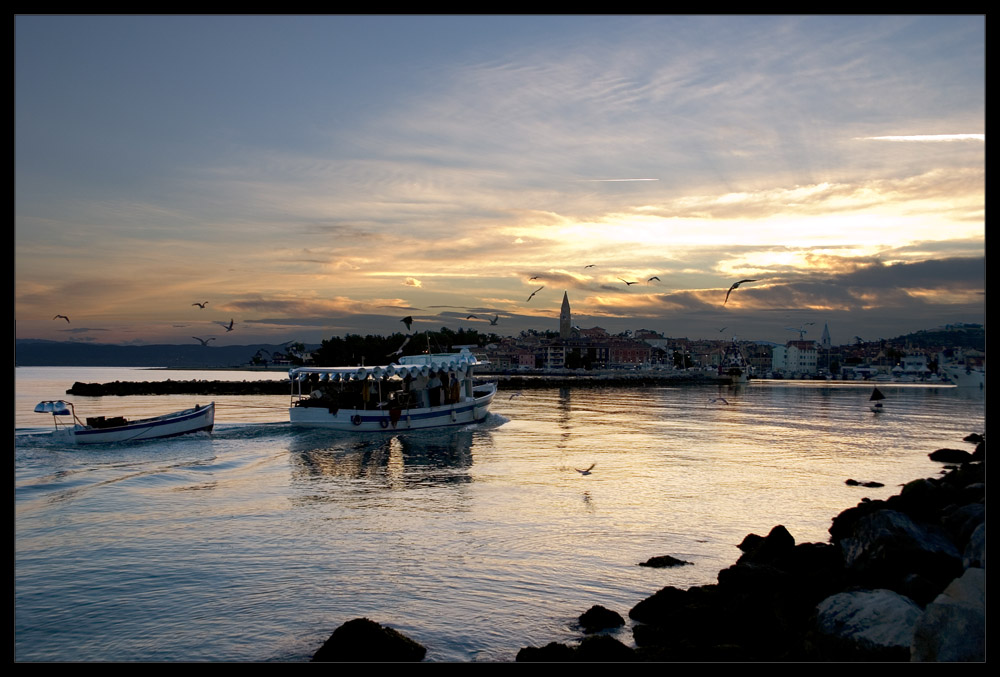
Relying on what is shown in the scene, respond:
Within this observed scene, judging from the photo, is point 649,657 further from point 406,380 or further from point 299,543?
point 406,380

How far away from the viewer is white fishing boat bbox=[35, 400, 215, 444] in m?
26.6

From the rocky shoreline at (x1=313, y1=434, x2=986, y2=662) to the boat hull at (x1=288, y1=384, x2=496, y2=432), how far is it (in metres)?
22.0

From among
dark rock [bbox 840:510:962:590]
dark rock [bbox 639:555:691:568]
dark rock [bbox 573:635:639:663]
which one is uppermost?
dark rock [bbox 840:510:962:590]

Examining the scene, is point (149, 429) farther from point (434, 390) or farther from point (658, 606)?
point (658, 606)

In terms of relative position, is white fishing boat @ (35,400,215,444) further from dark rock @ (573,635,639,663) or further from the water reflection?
dark rock @ (573,635,639,663)

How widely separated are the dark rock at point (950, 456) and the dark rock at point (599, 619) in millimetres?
19210

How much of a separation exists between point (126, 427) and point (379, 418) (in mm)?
9630

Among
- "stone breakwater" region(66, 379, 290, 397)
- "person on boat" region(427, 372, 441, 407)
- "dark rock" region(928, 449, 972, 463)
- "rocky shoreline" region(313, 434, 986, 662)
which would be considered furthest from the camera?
"stone breakwater" region(66, 379, 290, 397)

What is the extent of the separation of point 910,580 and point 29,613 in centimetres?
1058

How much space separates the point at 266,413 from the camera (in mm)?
44250

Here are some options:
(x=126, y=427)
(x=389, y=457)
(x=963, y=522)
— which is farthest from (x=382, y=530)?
(x=126, y=427)

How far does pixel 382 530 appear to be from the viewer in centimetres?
1297

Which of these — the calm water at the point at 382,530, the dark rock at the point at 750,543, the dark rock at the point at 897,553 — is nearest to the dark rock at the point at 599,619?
the calm water at the point at 382,530

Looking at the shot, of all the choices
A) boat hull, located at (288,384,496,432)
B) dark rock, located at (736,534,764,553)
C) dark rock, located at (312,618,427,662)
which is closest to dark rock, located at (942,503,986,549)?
dark rock, located at (736,534,764,553)
